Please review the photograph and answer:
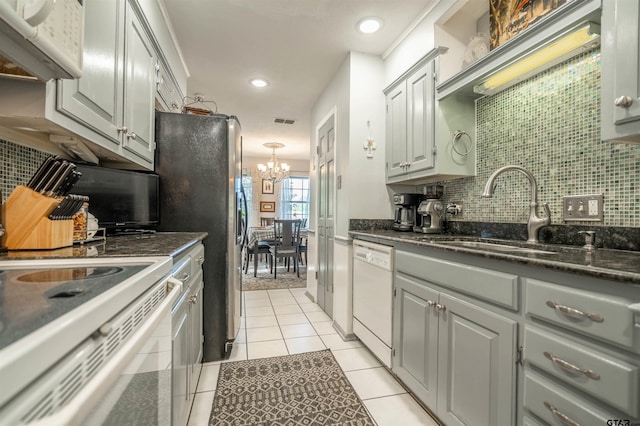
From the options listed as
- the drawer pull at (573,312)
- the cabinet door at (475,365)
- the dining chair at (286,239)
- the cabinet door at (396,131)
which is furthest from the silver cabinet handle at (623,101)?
the dining chair at (286,239)

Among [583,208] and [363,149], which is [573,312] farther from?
[363,149]

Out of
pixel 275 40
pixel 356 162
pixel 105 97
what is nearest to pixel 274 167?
pixel 275 40

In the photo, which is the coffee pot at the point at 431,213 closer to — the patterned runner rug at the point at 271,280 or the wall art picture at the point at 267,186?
the patterned runner rug at the point at 271,280

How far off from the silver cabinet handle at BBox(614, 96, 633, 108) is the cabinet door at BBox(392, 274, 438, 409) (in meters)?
1.02

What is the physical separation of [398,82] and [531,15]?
38.9 inches

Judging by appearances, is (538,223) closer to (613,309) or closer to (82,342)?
(613,309)

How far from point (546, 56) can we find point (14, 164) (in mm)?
2549

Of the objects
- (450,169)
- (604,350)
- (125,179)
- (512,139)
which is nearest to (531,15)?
(512,139)

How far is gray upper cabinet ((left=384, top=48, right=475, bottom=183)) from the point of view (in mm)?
2008

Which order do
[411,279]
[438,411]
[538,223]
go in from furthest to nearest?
[411,279] < [538,223] < [438,411]

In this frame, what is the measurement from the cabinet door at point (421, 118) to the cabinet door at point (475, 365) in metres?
1.12

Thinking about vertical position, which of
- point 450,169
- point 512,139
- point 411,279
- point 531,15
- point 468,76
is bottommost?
point 411,279

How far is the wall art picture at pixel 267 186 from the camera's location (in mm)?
7574

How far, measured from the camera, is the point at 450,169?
6.61ft
